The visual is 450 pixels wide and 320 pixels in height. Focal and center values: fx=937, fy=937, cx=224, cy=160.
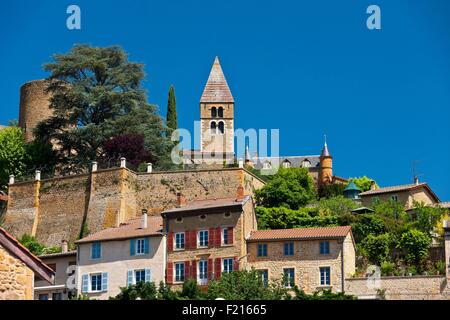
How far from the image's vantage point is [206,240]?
1793 inches

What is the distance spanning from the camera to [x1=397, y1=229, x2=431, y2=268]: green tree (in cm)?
4656

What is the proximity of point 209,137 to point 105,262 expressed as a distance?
5822cm

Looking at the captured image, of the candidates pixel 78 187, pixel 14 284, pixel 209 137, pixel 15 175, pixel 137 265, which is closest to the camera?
pixel 14 284

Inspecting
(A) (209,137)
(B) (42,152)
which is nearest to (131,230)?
(B) (42,152)

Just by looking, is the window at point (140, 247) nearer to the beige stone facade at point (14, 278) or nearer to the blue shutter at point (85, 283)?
the blue shutter at point (85, 283)

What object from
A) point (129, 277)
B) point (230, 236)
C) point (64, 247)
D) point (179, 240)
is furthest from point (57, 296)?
point (230, 236)

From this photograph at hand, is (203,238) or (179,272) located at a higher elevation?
(203,238)

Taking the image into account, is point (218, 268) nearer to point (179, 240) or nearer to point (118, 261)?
point (179, 240)

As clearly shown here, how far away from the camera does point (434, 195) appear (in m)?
59.3

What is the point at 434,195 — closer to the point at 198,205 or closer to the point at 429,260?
the point at 429,260

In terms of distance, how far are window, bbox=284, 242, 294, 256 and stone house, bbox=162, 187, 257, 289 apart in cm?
201

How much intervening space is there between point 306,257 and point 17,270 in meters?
32.1

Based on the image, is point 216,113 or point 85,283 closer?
Result: point 85,283

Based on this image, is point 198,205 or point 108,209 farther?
point 108,209
